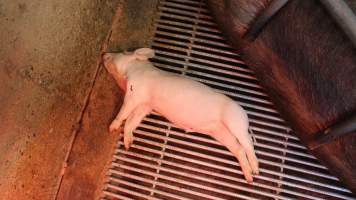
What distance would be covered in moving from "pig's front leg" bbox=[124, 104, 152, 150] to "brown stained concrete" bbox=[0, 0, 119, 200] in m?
0.22

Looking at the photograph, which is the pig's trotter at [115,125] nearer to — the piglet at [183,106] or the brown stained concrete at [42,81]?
the piglet at [183,106]

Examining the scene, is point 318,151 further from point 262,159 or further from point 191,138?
point 191,138

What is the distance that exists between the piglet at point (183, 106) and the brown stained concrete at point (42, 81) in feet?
0.55

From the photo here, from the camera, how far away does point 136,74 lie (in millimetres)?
1770

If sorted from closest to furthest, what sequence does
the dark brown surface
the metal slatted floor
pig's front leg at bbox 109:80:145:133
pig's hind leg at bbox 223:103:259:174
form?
the dark brown surface < pig's hind leg at bbox 223:103:259:174 < pig's front leg at bbox 109:80:145:133 < the metal slatted floor

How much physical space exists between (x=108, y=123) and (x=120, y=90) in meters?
0.16

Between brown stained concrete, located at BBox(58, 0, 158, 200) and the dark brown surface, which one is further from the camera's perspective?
brown stained concrete, located at BBox(58, 0, 158, 200)

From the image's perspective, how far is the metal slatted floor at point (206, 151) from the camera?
1.88 meters

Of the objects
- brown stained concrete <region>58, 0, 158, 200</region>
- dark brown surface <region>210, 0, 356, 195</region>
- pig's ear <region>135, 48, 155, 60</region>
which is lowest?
brown stained concrete <region>58, 0, 158, 200</region>

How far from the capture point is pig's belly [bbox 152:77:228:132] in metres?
1.64

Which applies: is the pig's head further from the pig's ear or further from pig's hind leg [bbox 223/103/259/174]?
pig's hind leg [bbox 223/103/259/174]

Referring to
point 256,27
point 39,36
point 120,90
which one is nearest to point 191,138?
point 120,90

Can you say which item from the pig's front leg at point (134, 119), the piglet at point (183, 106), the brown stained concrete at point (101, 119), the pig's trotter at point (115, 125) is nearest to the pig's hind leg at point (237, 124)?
the piglet at point (183, 106)

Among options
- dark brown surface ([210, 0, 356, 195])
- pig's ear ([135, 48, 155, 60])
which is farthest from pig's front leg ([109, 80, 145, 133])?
dark brown surface ([210, 0, 356, 195])
